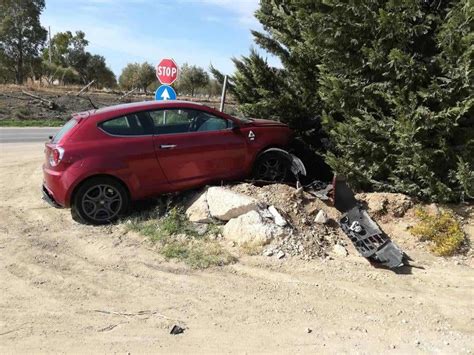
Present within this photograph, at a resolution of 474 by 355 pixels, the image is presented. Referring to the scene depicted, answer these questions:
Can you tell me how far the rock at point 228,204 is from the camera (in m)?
6.89

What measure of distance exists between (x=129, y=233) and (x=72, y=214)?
1.17 metres

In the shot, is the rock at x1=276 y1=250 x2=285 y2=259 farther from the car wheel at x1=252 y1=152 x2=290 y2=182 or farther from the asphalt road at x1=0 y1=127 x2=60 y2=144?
the asphalt road at x1=0 y1=127 x2=60 y2=144

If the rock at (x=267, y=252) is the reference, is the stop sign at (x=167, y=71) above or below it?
above

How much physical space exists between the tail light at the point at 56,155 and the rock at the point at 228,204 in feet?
6.95

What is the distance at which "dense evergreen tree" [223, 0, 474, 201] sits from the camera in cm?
657

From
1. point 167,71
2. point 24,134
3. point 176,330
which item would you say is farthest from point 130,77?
point 176,330

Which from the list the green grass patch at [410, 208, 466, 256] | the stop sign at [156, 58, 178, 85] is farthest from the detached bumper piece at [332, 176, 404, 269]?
the stop sign at [156, 58, 178, 85]

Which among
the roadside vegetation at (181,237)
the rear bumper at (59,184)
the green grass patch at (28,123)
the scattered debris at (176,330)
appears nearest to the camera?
the scattered debris at (176,330)

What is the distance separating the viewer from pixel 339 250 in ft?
21.0

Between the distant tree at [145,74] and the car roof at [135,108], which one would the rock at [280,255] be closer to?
the car roof at [135,108]

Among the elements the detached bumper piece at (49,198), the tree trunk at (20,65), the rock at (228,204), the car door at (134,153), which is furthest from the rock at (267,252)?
the tree trunk at (20,65)

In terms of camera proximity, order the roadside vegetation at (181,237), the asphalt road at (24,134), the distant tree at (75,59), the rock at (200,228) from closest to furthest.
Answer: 1. the roadside vegetation at (181,237)
2. the rock at (200,228)
3. the asphalt road at (24,134)
4. the distant tree at (75,59)

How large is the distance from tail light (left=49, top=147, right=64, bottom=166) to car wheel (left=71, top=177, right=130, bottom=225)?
19.2 inches

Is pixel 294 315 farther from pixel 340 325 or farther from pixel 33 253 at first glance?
pixel 33 253
